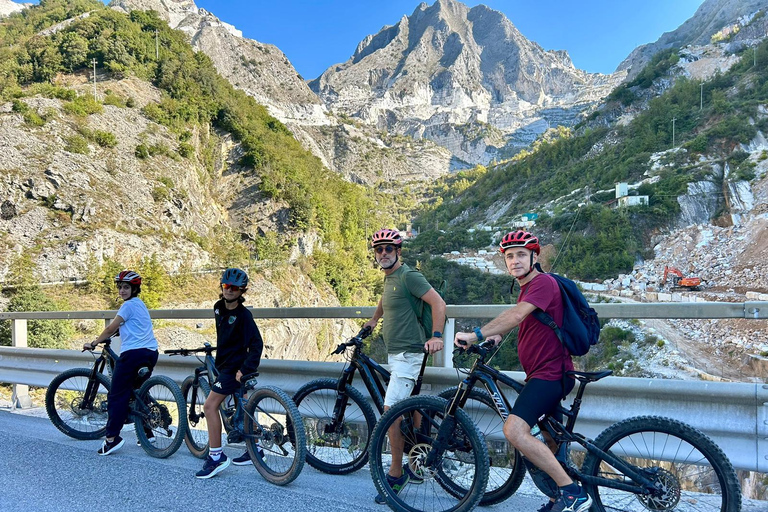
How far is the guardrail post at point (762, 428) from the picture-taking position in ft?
9.72

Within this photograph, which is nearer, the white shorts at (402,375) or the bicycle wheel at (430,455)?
the bicycle wheel at (430,455)

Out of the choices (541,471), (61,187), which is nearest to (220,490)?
(541,471)

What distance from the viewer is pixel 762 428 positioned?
298 centimetres

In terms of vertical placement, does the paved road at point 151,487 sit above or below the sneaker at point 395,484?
below

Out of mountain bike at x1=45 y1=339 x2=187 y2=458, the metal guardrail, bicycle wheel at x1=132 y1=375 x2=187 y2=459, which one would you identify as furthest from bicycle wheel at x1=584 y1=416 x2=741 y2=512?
bicycle wheel at x1=132 y1=375 x2=187 y2=459

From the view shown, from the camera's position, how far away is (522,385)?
3.20 meters

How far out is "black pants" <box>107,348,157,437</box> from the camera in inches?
180

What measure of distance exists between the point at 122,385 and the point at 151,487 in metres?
1.36

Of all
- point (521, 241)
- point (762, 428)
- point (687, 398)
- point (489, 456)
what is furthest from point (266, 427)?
point (762, 428)

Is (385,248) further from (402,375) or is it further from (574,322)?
(574,322)

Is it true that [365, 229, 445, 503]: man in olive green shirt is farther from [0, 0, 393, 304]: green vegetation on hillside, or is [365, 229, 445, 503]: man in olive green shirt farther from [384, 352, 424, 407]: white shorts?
[0, 0, 393, 304]: green vegetation on hillside

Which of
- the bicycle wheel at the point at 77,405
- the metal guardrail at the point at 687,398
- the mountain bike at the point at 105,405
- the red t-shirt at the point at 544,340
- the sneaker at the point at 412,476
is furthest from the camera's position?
the bicycle wheel at the point at 77,405

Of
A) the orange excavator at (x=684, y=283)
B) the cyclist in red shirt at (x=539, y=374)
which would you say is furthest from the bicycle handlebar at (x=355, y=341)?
the orange excavator at (x=684, y=283)

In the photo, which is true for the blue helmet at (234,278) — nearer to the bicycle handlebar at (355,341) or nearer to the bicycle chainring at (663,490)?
the bicycle handlebar at (355,341)
